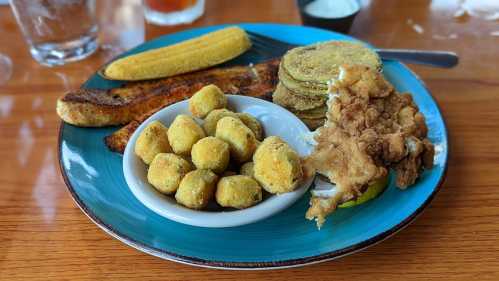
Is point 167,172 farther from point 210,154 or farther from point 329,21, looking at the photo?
point 329,21

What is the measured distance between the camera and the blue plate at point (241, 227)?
72cm

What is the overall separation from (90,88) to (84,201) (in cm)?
36

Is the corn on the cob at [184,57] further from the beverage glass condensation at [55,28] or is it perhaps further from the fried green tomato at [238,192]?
the fried green tomato at [238,192]

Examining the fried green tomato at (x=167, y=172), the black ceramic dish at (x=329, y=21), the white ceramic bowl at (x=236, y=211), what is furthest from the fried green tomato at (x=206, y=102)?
the black ceramic dish at (x=329, y=21)

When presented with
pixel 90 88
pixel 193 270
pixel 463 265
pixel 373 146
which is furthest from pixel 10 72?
pixel 463 265

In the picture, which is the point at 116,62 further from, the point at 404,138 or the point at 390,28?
the point at 390,28

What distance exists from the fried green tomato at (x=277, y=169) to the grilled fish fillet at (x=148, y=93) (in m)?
0.27

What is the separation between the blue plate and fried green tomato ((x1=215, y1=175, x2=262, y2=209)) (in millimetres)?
56

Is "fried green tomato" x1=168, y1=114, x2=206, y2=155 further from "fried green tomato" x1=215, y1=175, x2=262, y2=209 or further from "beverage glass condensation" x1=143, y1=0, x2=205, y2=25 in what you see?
"beverage glass condensation" x1=143, y1=0, x2=205, y2=25

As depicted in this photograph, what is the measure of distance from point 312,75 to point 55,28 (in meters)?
0.69

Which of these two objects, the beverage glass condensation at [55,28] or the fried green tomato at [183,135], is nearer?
the fried green tomato at [183,135]

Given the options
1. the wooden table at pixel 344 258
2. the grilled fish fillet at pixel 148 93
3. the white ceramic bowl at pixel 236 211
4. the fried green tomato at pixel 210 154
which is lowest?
the wooden table at pixel 344 258

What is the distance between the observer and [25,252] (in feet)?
2.60

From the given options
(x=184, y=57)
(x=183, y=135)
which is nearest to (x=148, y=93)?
(x=184, y=57)
